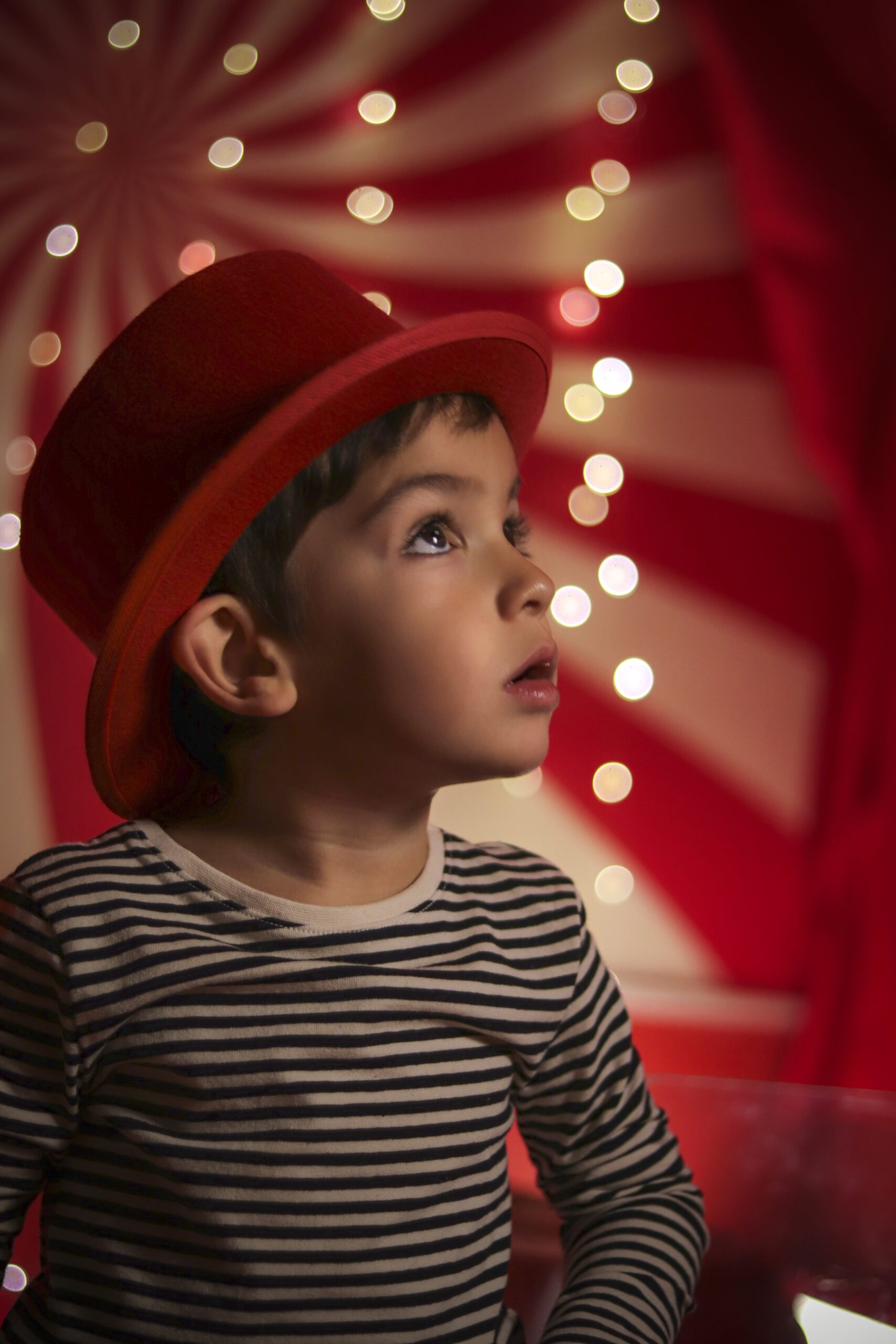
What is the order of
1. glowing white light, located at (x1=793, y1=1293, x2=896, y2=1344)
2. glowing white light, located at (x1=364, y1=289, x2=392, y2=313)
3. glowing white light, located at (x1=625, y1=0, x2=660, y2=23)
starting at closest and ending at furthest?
1. glowing white light, located at (x1=793, y1=1293, x2=896, y2=1344)
2. glowing white light, located at (x1=625, y1=0, x2=660, y2=23)
3. glowing white light, located at (x1=364, y1=289, x2=392, y2=313)

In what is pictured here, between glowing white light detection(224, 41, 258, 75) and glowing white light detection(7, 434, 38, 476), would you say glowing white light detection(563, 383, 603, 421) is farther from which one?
glowing white light detection(7, 434, 38, 476)

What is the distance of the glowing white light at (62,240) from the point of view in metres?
1.62

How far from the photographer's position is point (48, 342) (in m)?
1.65

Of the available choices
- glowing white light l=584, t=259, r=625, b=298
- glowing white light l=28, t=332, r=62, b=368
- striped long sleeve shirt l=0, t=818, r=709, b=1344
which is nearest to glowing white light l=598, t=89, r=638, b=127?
glowing white light l=584, t=259, r=625, b=298

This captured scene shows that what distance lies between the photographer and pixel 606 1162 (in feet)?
2.53

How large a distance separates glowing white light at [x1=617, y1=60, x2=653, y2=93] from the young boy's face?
3.45ft

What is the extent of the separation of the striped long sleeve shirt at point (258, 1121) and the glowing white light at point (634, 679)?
0.87 meters

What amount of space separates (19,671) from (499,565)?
1.18 meters

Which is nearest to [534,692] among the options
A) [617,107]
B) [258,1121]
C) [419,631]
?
[419,631]

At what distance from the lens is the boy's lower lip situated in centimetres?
70

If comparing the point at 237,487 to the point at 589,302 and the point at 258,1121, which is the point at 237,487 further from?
the point at 589,302

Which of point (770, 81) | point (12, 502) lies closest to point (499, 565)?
point (770, 81)

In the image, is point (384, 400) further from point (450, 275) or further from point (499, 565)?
point (450, 275)

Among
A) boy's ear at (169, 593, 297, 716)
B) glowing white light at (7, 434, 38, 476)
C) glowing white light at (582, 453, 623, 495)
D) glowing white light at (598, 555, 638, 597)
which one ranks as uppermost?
glowing white light at (582, 453, 623, 495)
